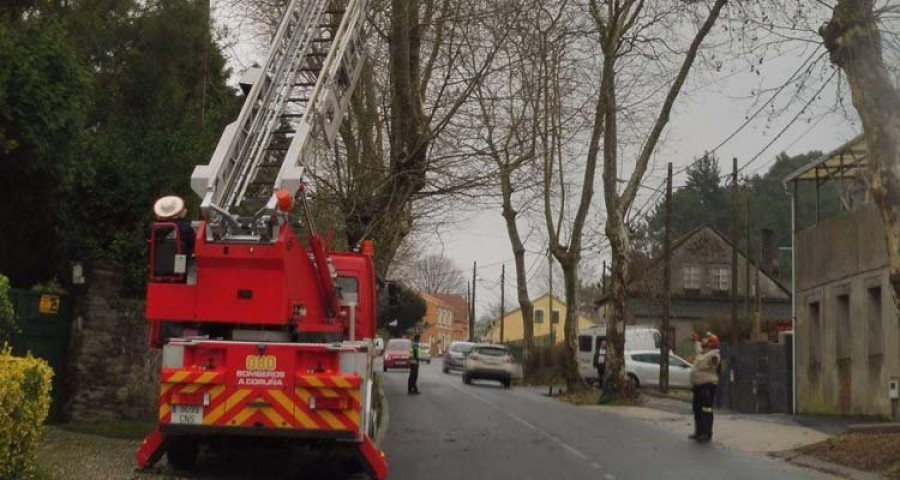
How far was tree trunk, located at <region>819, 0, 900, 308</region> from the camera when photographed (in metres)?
13.9

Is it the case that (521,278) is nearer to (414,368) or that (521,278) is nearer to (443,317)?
(414,368)

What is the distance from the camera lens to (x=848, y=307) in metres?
25.8

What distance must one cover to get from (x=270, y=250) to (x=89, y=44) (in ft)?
34.4

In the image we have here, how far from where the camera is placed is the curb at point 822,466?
14.0 m

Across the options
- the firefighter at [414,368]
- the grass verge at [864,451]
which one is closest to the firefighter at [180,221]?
the grass verge at [864,451]

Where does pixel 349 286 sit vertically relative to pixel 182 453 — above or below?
above

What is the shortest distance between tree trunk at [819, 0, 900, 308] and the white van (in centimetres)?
2906

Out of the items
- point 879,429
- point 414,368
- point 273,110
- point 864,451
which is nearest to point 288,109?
point 273,110

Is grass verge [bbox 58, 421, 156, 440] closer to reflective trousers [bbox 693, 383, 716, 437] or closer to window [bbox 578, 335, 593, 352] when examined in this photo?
reflective trousers [bbox 693, 383, 716, 437]

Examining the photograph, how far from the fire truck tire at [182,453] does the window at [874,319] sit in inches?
644

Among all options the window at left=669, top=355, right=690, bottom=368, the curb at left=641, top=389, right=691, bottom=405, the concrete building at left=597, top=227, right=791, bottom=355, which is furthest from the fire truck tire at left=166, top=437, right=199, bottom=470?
the concrete building at left=597, top=227, right=791, bottom=355

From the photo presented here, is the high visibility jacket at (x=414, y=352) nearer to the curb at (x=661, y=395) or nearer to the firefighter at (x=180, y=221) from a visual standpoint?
the curb at (x=661, y=395)

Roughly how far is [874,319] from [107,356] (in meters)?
16.2

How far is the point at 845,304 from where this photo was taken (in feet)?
85.3
